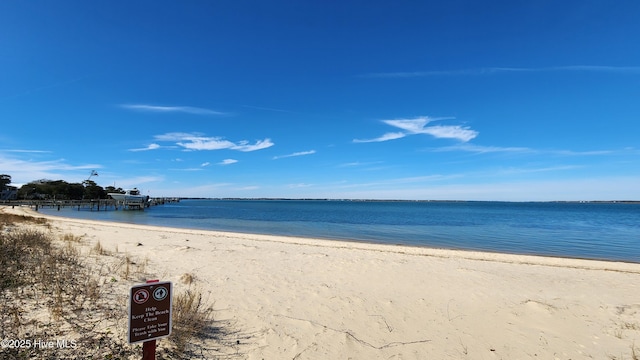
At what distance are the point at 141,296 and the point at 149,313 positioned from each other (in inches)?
9.5

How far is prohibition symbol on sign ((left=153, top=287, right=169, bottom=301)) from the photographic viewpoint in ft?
10.3

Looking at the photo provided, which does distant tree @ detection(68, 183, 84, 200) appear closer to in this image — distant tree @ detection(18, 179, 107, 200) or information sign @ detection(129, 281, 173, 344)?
distant tree @ detection(18, 179, 107, 200)

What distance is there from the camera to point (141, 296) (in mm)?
3033

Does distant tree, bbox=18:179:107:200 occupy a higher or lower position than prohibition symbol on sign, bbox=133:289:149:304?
higher

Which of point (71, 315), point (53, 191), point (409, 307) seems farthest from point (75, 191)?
point (409, 307)

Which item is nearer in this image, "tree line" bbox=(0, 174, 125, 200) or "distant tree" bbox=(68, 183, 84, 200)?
"tree line" bbox=(0, 174, 125, 200)

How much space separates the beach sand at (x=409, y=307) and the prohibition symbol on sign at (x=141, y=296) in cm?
191

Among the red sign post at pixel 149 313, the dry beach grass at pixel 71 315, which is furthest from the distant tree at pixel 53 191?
the red sign post at pixel 149 313

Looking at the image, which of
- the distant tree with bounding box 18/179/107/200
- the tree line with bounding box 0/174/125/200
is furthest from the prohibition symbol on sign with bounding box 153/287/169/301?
the distant tree with bounding box 18/179/107/200

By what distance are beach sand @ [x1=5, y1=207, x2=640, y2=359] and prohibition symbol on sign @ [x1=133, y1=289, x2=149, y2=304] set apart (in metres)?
1.91

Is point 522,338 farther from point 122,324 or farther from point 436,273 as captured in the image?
point 122,324

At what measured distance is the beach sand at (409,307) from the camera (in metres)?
5.11

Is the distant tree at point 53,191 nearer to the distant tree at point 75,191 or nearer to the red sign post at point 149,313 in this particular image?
the distant tree at point 75,191

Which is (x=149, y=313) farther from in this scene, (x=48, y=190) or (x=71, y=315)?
(x=48, y=190)
